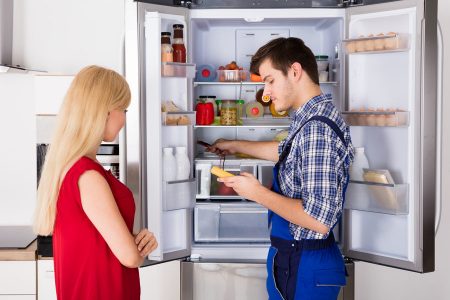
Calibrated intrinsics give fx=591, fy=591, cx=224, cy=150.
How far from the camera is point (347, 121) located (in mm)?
2625

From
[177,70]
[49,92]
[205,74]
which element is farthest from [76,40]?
[177,70]

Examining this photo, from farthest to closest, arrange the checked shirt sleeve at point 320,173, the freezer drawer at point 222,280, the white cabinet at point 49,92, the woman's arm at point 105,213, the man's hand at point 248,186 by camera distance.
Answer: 1. the white cabinet at point 49,92
2. the freezer drawer at point 222,280
3. the man's hand at point 248,186
4. the checked shirt sleeve at point 320,173
5. the woman's arm at point 105,213

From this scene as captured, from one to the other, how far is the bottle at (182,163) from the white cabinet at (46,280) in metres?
0.82

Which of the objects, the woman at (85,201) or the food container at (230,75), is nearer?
the woman at (85,201)

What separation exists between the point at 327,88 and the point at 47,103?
4.63ft

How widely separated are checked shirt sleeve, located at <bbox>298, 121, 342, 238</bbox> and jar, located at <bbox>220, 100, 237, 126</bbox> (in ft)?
3.41

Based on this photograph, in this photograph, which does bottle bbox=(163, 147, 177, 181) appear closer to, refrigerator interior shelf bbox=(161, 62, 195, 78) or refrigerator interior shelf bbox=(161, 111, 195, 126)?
refrigerator interior shelf bbox=(161, 111, 195, 126)

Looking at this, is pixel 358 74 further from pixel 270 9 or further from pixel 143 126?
pixel 143 126

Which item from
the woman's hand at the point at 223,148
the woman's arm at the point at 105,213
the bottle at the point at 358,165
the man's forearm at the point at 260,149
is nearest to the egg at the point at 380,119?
the bottle at the point at 358,165

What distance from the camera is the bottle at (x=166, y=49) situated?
253 cm

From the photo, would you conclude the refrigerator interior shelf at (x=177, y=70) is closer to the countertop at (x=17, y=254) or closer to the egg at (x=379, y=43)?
the egg at (x=379, y=43)

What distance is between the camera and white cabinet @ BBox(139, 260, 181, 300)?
299 cm

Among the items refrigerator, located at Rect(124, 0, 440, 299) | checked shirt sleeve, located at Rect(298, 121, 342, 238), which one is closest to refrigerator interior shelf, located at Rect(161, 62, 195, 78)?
refrigerator, located at Rect(124, 0, 440, 299)

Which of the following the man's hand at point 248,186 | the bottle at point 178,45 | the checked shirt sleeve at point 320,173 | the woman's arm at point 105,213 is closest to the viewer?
the woman's arm at point 105,213
